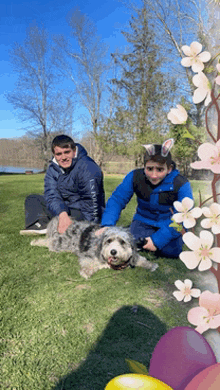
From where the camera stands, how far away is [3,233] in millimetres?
5715

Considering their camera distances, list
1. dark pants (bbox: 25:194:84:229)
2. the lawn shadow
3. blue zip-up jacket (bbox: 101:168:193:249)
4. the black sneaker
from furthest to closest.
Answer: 1. dark pants (bbox: 25:194:84:229)
2. the black sneaker
3. blue zip-up jacket (bbox: 101:168:193:249)
4. the lawn shadow

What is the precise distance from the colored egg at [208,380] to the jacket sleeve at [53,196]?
4.58 metres

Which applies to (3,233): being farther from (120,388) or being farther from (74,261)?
(120,388)

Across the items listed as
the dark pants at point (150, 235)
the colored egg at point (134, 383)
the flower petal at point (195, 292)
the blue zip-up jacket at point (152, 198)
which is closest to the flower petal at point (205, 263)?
the flower petal at point (195, 292)

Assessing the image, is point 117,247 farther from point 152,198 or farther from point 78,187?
point 78,187

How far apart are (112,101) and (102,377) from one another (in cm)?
2334

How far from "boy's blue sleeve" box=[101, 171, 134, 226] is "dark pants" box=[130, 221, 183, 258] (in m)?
0.67

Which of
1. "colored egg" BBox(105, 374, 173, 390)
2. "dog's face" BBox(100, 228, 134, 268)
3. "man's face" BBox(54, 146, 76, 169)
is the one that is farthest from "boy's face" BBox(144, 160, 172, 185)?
"colored egg" BBox(105, 374, 173, 390)

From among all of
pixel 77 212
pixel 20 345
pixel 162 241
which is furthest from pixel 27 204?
pixel 20 345
